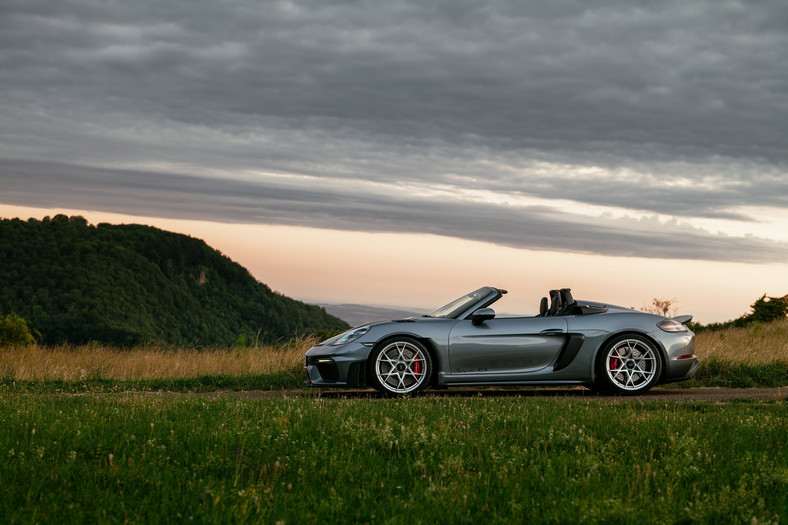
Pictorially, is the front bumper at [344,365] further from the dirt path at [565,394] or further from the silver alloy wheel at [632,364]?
the silver alloy wheel at [632,364]

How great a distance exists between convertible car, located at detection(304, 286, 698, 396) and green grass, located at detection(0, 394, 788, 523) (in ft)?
7.73

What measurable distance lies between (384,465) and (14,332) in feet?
115

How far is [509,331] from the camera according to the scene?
1084cm

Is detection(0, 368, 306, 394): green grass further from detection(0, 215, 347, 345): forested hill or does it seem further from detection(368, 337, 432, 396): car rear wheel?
detection(0, 215, 347, 345): forested hill

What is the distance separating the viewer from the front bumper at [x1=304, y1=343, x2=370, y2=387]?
10.7 m

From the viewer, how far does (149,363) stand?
1611cm

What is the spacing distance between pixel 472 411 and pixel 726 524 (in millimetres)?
3826

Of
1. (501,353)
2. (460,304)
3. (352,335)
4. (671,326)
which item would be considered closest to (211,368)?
(352,335)

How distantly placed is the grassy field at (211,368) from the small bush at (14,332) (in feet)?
63.4

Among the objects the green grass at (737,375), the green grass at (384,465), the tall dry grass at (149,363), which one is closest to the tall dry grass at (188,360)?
the tall dry grass at (149,363)

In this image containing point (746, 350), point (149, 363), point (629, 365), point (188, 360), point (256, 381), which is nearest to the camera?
point (629, 365)

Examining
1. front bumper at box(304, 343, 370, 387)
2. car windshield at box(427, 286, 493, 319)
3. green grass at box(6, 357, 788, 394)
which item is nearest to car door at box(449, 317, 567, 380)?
car windshield at box(427, 286, 493, 319)

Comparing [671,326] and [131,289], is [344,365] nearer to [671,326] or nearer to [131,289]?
[671,326]

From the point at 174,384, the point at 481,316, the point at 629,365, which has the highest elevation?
the point at 481,316
